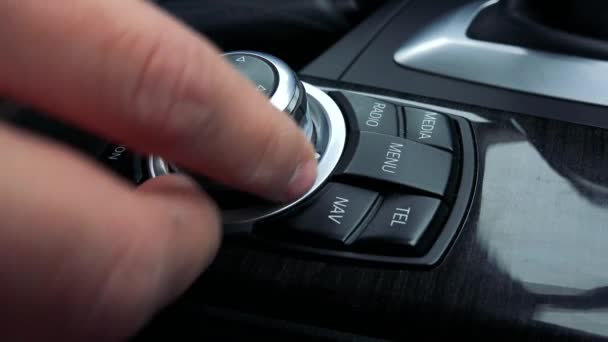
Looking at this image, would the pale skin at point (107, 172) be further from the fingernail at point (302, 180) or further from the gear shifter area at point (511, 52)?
the gear shifter area at point (511, 52)

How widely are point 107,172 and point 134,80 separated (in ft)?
0.12

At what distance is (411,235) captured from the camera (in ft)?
1.12

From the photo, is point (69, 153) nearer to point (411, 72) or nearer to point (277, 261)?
point (277, 261)

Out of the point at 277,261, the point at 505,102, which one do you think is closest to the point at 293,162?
the point at 277,261

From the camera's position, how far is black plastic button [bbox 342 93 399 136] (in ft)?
1.29

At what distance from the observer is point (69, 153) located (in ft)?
0.91

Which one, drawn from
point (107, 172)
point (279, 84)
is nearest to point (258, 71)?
point (279, 84)

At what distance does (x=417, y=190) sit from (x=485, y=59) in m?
0.15

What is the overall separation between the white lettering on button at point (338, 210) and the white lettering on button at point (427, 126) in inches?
2.4

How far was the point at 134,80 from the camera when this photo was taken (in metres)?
0.28

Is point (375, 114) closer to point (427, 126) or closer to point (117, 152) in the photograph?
point (427, 126)

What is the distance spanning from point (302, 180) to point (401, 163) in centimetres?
5

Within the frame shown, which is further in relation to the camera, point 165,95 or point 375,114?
point 375,114

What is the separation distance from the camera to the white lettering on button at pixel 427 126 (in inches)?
15.4
